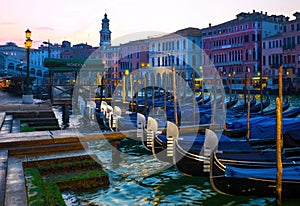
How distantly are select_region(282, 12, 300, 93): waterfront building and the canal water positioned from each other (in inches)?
1066

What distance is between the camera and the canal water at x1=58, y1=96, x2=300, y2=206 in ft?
15.5

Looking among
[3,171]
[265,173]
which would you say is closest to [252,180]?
[265,173]

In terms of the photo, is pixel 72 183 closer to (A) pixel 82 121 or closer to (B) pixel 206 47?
(A) pixel 82 121

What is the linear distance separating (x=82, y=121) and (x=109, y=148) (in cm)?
584

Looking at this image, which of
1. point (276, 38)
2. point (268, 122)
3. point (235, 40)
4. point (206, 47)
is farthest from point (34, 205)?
point (206, 47)

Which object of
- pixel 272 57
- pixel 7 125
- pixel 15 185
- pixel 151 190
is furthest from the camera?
pixel 272 57

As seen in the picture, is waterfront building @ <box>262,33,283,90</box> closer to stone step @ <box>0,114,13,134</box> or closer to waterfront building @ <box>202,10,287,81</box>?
waterfront building @ <box>202,10,287,81</box>

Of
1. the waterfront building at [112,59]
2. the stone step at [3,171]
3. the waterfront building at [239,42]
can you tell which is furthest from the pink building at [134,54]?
the stone step at [3,171]

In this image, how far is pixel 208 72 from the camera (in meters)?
39.2

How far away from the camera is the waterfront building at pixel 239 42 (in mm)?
34875

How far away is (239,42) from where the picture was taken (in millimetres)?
36406

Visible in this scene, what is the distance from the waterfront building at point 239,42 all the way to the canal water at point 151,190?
28.8 meters

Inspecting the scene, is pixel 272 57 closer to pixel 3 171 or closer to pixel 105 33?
pixel 105 33

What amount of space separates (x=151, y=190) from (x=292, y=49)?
96.5 ft
